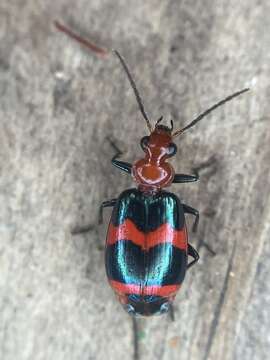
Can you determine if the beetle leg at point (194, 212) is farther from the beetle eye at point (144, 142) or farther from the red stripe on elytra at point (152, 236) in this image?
the beetle eye at point (144, 142)

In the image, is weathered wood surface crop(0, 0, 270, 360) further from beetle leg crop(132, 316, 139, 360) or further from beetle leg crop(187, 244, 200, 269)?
beetle leg crop(187, 244, 200, 269)

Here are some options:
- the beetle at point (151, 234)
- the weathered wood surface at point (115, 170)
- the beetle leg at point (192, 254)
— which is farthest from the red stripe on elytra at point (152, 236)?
the weathered wood surface at point (115, 170)

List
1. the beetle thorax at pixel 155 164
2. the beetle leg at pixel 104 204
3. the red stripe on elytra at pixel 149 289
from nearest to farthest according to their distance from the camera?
the red stripe on elytra at pixel 149 289 < the beetle thorax at pixel 155 164 < the beetle leg at pixel 104 204

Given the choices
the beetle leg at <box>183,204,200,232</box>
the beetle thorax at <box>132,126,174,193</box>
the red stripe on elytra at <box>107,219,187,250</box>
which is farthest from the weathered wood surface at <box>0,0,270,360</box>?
the red stripe on elytra at <box>107,219,187,250</box>

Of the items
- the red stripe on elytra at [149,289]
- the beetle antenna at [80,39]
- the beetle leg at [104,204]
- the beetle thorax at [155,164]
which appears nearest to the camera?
the red stripe on elytra at [149,289]

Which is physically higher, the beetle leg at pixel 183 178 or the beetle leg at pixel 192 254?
the beetle leg at pixel 183 178

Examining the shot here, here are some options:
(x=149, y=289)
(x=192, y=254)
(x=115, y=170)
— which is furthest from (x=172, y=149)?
(x=149, y=289)
